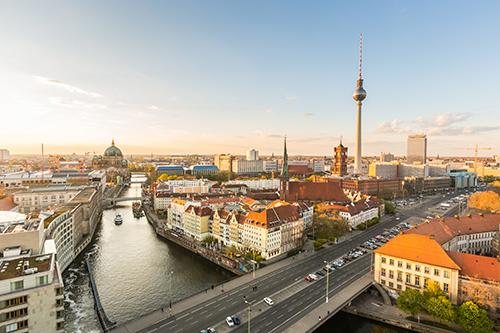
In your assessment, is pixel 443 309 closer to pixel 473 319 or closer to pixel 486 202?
pixel 473 319

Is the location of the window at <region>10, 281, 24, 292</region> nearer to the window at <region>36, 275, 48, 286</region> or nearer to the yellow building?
the window at <region>36, 275, 48, 286</region>

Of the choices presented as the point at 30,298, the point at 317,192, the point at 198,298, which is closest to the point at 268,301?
the point at 198,298

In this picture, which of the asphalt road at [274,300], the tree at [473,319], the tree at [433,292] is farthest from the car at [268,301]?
the tree at [473,319]

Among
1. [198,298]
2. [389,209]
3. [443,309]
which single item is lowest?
[198,298]

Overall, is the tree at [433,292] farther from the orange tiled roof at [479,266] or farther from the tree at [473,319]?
the orange tiled roof at [479,266]

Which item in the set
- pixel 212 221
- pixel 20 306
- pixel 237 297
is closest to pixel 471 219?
pixel 237 297
